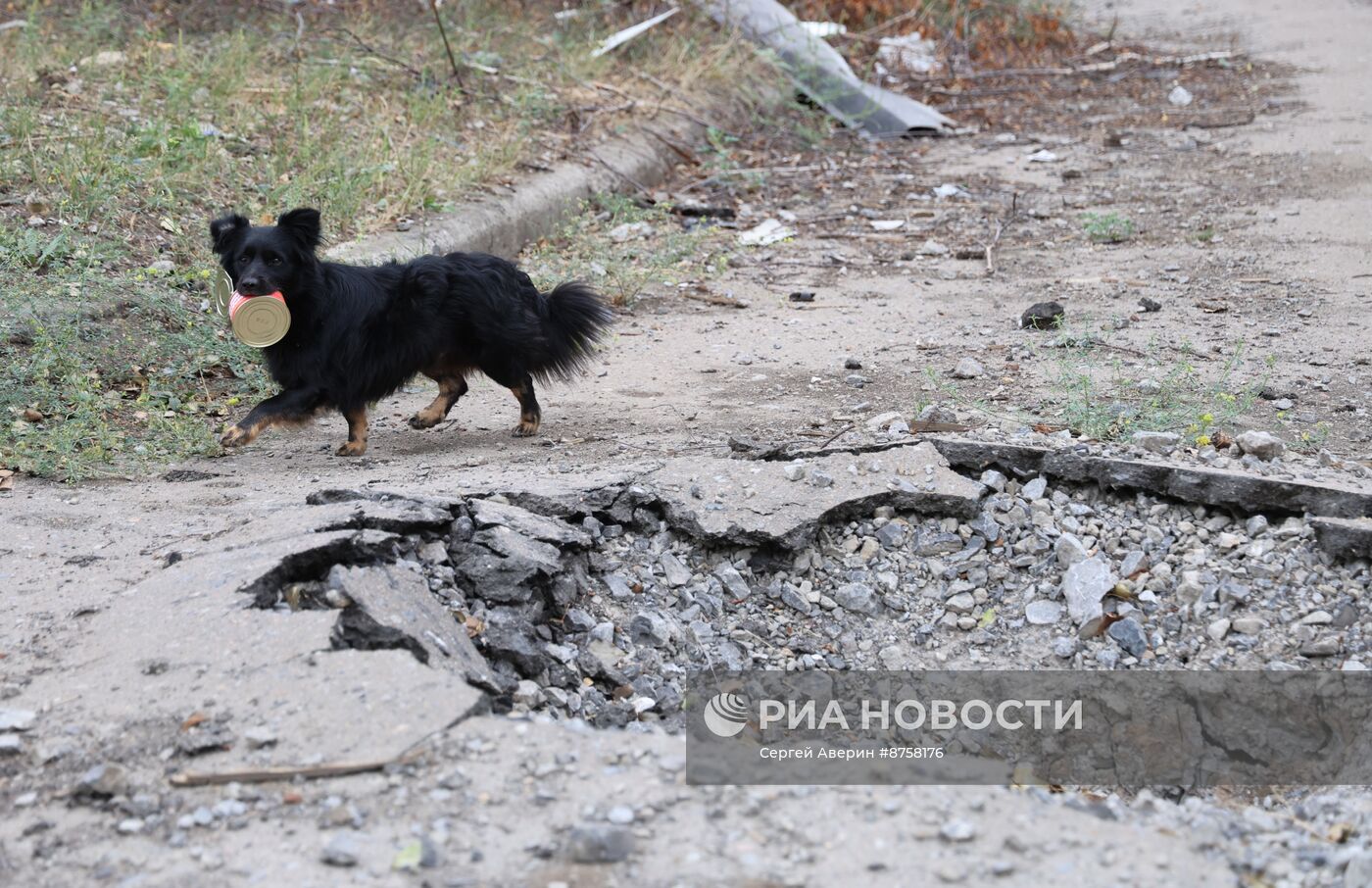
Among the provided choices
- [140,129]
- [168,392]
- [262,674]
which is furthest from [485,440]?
[140,129]

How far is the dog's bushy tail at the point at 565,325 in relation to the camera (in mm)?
5113

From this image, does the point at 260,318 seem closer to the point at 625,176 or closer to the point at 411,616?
the point at 411,616

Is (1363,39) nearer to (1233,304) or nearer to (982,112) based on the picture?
(982,112)

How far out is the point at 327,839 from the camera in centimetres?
237

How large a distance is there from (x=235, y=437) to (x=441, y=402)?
0.85 metres

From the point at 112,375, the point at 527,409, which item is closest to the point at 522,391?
the point at 527,409

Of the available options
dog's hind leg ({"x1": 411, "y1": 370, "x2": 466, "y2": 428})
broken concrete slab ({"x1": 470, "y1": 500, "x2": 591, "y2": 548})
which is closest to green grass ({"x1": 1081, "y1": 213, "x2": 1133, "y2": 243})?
dog's hind leg ({"x1": 411, "y1": 370, "x2": 466, "y2": 428})

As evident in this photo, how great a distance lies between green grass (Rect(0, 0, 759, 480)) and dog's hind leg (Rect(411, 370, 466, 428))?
766mm

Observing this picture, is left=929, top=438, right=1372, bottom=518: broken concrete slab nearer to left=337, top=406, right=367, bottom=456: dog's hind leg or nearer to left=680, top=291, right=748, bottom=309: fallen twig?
left=337, top=406, right=367, bottom=456: dog's hind leg

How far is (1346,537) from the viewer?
11.9ft

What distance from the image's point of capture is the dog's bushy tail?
16.8ft

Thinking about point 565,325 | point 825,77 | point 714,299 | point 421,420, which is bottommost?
point 421,420

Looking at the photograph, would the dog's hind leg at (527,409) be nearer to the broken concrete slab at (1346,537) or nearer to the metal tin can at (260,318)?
the metal tin can at (260,318)

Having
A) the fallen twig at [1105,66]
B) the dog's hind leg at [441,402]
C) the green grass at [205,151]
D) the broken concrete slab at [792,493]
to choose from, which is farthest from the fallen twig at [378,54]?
the broken concrete slab at [792,493]
